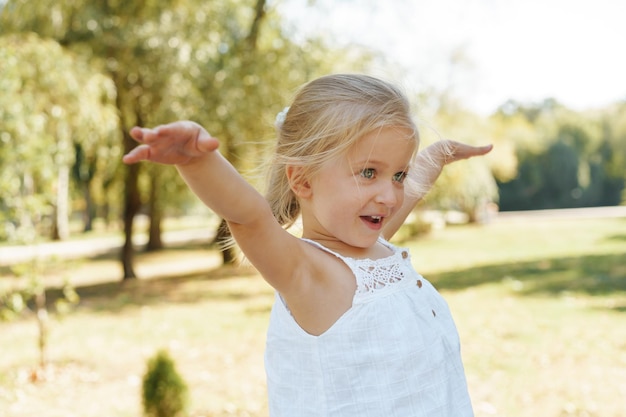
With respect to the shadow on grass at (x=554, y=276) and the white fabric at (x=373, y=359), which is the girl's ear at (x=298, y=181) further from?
the shadow on grass at (x=554, y=276)

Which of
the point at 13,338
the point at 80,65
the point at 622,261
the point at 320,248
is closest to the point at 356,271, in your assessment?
the point at 320,248

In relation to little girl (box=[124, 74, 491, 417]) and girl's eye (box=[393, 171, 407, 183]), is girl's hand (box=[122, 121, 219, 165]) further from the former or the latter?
girl's eye (box=[393, 171, 407, 183])

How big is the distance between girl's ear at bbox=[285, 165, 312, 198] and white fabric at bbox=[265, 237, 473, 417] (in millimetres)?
207

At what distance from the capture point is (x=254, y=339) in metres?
7.07

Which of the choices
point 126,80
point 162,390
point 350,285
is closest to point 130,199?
point 126,80

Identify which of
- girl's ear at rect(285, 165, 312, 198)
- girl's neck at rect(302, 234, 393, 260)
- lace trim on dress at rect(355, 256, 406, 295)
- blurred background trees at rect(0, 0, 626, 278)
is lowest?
blurred background trees at rect(0, 0, 626, 278)

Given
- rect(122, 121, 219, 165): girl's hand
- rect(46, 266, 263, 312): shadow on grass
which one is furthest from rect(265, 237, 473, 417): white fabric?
rect(46, 266, 263, 312): shadow on grass

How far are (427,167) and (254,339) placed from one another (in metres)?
5.25

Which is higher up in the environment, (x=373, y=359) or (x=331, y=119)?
(x=331, y=119)

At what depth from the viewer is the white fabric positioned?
144cm

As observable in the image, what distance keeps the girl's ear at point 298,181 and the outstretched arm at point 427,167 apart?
53 centimetres

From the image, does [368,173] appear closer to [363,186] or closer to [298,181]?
[363,186]

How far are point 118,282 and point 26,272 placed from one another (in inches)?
295

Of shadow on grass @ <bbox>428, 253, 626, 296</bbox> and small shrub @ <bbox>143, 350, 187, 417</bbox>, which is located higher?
small shrub @ <bbox>143, 350, 187, 417</bbox>
